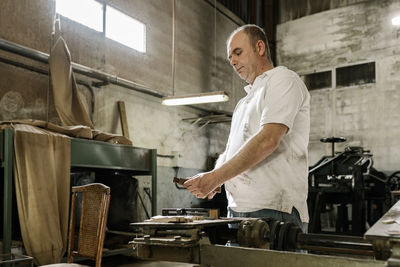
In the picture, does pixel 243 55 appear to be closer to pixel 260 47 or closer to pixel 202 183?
pixel 260 47

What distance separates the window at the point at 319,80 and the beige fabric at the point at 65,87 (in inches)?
232

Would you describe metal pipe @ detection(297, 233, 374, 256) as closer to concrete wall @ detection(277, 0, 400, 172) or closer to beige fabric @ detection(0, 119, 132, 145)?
beige fabric @ detection(0, 119, 132, 145)

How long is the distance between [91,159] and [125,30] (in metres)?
2.72

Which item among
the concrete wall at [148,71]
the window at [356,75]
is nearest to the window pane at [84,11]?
the concrete wall at [148,71]

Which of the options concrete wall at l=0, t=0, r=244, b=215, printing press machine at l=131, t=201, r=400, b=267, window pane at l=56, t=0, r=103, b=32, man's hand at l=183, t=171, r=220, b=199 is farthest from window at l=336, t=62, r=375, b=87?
printing press machine at l=131, t=201, r=400, b=267

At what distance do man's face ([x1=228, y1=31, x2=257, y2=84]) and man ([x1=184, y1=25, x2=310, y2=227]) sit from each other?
0.31 ft

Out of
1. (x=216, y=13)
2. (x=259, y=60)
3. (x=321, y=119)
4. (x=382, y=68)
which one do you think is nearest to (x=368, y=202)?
(x=321, y=119)

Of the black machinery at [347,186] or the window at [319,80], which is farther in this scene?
the window at [319,80]

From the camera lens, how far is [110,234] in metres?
4.41

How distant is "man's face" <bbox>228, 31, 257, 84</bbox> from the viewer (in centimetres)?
163

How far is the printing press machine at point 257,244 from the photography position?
0.82 meters

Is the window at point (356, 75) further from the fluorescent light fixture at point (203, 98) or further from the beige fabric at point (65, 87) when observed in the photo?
the beige fabric at point (65, 87)

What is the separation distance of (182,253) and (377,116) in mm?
7958

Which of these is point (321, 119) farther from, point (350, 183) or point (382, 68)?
point (350, 183)
